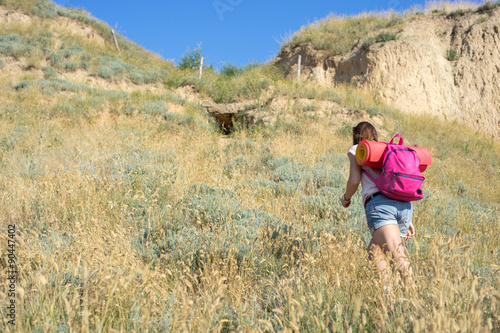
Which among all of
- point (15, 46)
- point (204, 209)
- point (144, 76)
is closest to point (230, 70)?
point (144, 76)

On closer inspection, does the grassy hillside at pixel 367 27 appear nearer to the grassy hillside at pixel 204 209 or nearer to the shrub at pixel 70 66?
the grassy hillside at pixel 204 209

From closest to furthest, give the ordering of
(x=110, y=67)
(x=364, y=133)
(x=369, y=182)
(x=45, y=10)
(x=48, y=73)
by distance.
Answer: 1. (x=369, y=182)
2. (x=364, y=133)
3. (x=48, y=73)
4. (x=110, y=67)
5. (x=45, y=10)

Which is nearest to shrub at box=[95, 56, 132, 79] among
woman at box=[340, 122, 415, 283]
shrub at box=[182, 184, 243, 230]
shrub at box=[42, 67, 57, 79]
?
shrub at box=[42, 67, 57, 79]

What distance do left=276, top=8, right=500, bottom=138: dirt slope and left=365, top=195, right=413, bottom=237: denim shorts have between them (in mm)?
12580

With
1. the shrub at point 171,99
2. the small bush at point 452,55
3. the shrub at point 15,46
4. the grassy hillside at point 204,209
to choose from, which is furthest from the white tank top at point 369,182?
the shrub at point 15,46

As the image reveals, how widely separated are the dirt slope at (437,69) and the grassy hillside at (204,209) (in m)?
1.67

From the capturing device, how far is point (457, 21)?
1559 cm

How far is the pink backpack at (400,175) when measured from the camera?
7.32 ft

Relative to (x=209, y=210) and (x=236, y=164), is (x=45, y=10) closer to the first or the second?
(x=236, y=164)

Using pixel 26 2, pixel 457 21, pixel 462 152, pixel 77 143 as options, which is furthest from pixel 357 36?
pixel 26 2

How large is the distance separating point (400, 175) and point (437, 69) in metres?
15.8

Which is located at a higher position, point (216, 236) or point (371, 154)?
point (371, 154)

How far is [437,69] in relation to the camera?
14.6 metres

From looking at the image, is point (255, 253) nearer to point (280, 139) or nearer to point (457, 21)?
point (280, 139)
